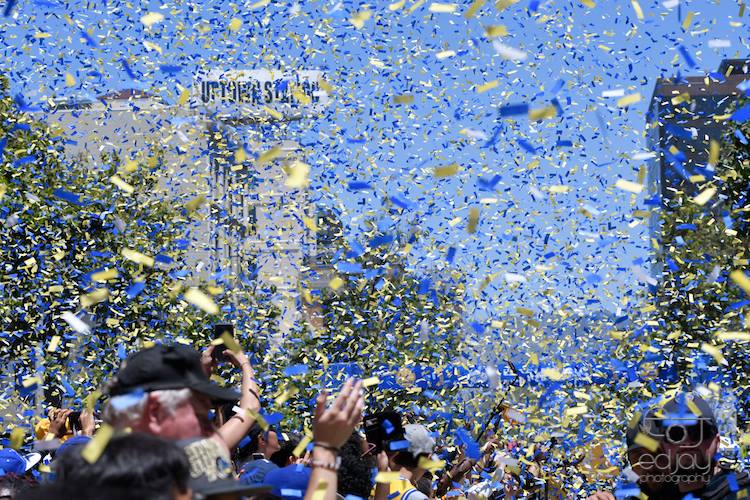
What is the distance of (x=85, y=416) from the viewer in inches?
280

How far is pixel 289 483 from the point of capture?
4203 mm

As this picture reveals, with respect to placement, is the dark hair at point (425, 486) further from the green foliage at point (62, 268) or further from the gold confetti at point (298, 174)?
the green foliage at point (62, 268)

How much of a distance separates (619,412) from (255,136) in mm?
13207

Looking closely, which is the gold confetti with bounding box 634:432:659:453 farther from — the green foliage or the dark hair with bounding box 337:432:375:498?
the green foliage

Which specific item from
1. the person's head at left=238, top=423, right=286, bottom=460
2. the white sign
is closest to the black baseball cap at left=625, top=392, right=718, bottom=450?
the person's head at left=238, top=423, right=286, bottom=460

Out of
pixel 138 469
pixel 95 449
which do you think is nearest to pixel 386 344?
pixel 95 449

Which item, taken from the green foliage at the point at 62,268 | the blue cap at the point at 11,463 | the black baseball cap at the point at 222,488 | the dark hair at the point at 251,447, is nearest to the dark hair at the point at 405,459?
the dark hair at the point at 251,447

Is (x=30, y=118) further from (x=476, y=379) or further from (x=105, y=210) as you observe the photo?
(x=476, y=379)

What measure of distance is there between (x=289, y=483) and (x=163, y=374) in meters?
0.95

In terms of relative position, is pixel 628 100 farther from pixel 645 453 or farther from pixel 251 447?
pixel 251 447

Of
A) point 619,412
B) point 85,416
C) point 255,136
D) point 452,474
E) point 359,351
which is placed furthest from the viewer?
point 359,351

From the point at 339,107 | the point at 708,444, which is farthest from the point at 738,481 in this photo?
the point at 339,107

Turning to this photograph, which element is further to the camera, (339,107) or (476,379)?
(476,379)

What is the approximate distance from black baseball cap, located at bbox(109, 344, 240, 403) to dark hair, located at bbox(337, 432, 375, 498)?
1575mm
